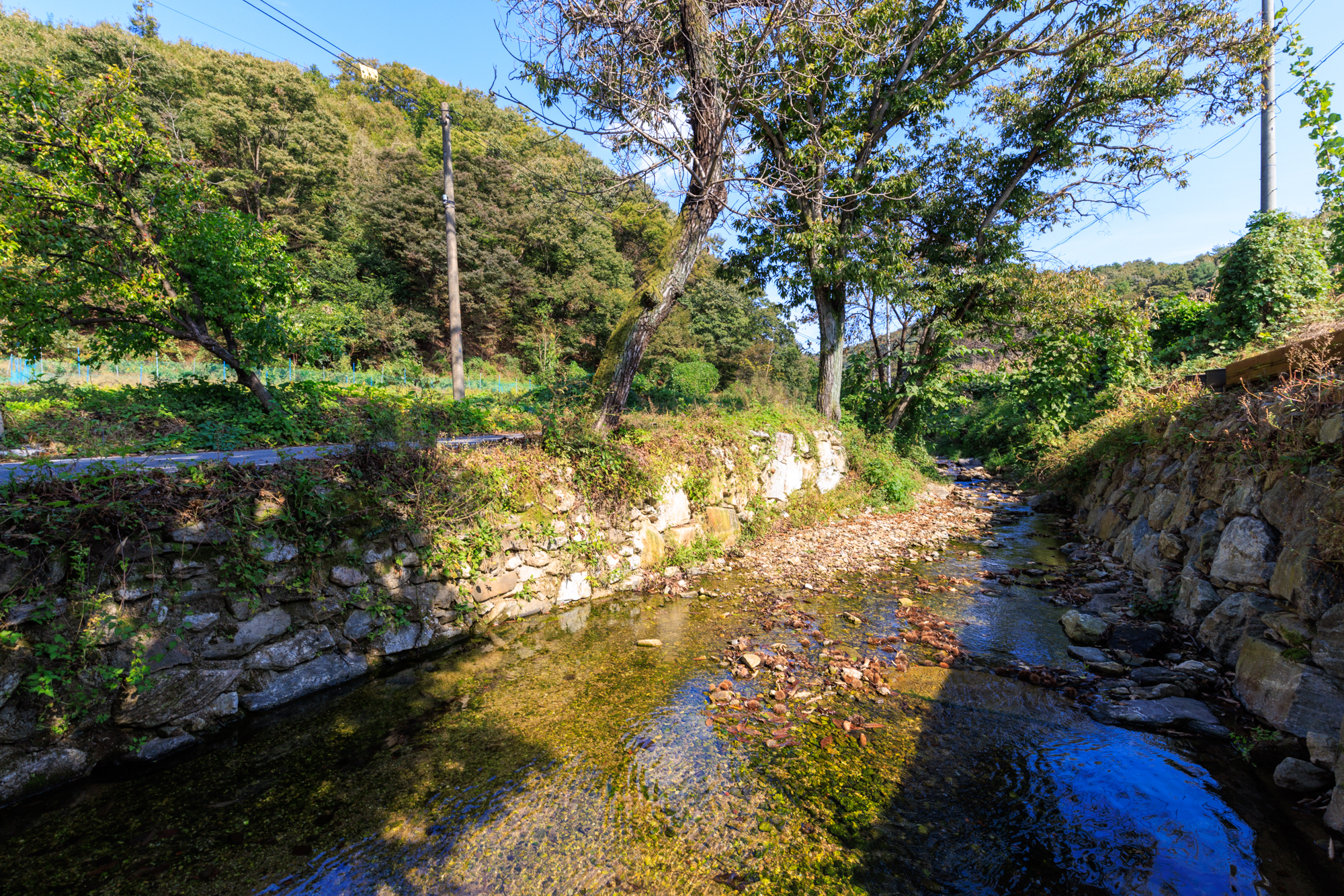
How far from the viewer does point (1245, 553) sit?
4.47 m

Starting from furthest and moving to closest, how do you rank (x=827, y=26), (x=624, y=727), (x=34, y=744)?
(x=827, y=26) → (x=624, y=727) → (x=34, y=744)

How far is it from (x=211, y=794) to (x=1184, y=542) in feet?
30.5

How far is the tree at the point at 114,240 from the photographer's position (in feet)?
Result: 22.1

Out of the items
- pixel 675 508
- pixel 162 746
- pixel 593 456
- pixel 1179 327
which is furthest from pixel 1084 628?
pixel 1179 327

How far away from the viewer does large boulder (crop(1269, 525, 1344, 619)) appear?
3.43 m

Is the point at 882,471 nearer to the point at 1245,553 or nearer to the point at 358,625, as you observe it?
the point at 1245,553

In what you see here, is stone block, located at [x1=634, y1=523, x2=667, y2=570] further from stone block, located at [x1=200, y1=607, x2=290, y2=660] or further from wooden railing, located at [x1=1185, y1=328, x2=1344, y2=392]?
wooden railing, located at [x1=1185, y1=328, x2=1344, y2=392]

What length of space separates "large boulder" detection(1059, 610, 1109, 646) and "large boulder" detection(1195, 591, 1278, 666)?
72 centimetres

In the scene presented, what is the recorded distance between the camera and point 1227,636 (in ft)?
14.5

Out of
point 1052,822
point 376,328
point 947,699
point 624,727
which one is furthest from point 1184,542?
point 376,328

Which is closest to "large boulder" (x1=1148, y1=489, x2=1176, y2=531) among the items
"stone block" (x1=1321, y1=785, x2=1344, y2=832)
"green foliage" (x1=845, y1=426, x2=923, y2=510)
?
"stone block" (x1=1321, y1=785, x2=1344, y2=832)

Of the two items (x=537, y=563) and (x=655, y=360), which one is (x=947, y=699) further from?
(x=655, y=360)

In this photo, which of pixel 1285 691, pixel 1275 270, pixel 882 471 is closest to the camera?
pixel 1285 691

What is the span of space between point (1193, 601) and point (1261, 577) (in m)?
0.94
